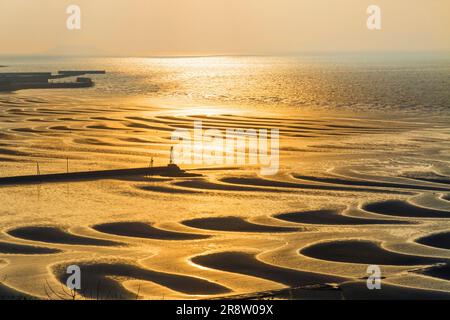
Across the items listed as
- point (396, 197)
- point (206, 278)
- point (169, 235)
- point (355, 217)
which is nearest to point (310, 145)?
point (396, 197)

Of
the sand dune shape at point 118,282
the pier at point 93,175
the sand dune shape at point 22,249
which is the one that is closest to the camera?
the sand dune shape at point 118,282

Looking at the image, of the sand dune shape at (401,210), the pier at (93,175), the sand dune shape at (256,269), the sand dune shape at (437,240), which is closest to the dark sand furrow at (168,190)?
the pier at (93,175)

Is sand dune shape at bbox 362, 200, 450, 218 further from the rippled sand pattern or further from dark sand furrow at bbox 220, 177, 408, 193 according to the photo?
dark sand furrow at bbox 220, 177, 408, 193

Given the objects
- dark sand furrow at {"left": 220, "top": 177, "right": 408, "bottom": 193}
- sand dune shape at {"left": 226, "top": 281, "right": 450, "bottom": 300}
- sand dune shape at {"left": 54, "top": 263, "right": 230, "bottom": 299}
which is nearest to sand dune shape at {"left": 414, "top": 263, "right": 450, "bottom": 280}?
sand dune shape at {"left": 226, "top": 281, "right": 450, "bottom": 300}

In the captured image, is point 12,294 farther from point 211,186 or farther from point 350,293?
point 211,186

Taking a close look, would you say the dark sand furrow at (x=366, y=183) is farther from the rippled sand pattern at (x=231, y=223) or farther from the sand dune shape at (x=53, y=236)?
the sand dune shape at (x=53, y=236)

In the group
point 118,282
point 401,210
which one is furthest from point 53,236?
point 401,210
